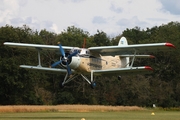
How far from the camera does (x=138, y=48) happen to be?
43.1m

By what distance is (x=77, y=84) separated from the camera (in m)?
85.3

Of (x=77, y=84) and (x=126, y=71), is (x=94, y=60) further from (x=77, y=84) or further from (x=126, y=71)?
(x=77, y=84)

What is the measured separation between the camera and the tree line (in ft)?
230

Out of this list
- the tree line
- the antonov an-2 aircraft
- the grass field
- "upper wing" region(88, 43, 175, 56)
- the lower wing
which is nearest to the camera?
the grass field

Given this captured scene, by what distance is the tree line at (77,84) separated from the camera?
70.1m

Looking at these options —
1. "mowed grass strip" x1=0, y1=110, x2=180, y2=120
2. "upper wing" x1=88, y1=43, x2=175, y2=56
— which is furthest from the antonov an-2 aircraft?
"mowed grass strip" x1=0, y1=110, x2=180, y2=120

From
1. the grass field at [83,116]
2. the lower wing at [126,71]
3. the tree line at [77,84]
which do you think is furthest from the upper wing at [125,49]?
the tree line at [77,84]

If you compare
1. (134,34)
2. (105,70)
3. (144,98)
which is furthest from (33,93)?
(134,34)

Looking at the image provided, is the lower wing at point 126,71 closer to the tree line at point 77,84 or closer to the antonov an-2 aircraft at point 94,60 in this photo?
the antonov an-2 aircraft at point 94,60

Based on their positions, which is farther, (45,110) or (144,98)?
(144,98)

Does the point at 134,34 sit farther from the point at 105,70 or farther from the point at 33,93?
the point at 105,70

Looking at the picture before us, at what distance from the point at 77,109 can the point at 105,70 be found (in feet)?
52.9

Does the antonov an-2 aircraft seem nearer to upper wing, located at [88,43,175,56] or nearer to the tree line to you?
upper wing, located at [88,43,175,56]

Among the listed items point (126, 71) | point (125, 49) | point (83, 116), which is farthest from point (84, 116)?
point (125, 49)
